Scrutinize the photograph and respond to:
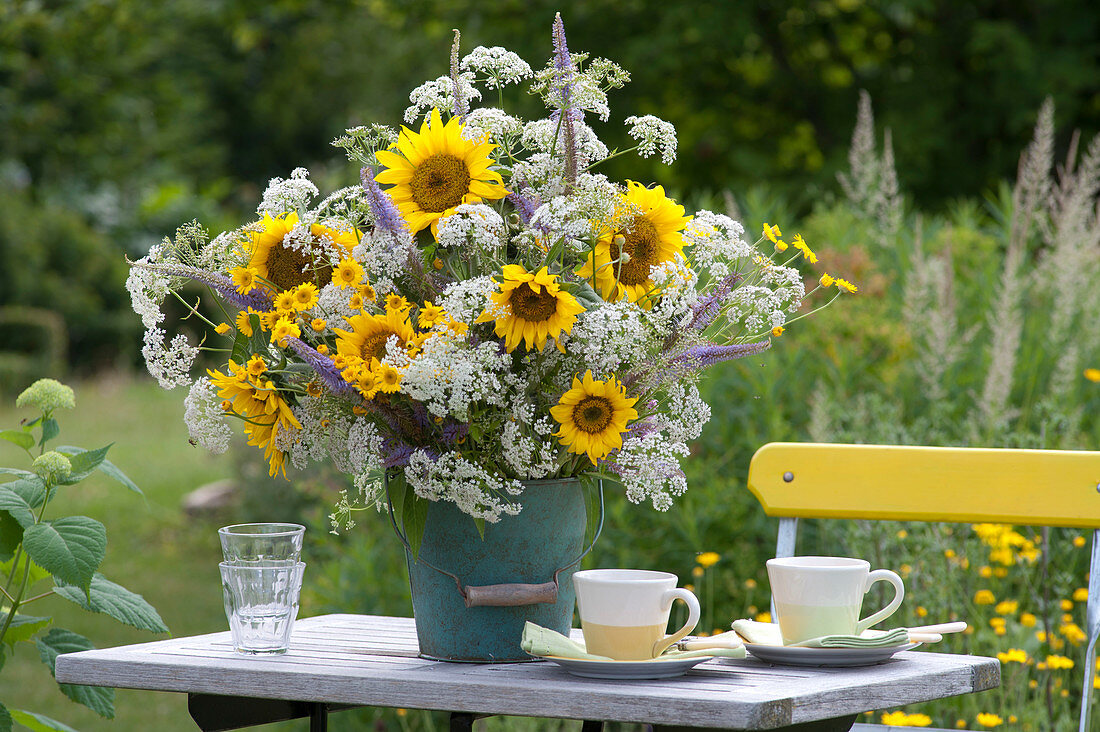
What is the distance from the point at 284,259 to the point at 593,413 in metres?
0.47

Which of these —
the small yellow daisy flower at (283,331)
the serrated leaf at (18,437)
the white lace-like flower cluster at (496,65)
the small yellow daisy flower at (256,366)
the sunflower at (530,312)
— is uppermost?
the white lace-like flower cluster at (496,65)

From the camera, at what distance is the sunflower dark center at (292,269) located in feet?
5.75

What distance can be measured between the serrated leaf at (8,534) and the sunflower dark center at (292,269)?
760mm

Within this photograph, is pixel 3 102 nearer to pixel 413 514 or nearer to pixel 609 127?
pixel 609 127

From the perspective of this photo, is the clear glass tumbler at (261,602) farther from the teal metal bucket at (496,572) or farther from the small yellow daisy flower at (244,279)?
the small yellow daisy flower at (244,279)

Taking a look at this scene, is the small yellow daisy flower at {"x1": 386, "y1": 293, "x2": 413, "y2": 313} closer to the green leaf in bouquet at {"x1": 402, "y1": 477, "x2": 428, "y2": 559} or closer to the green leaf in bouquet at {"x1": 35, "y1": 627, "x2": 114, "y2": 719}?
A: the green leaf in bouquet at {"x1": 402, "y1": 477, "x2": 428, "y2": 559}

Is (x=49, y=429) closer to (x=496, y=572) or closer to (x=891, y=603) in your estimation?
(x=496, y=572)

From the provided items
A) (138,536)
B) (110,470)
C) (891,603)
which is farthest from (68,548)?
(138,536)

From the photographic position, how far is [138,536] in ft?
25.3

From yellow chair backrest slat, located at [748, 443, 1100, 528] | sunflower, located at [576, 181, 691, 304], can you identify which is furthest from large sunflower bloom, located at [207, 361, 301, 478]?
yellow chair backrest slat, located at [748, 443, 1100, 528]

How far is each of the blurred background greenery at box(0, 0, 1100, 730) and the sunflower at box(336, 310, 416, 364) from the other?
65cm

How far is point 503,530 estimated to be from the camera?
1765 mm

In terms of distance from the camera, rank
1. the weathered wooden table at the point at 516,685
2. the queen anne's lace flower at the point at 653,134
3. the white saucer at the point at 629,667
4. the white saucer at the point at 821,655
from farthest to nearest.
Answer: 1. the queen anne's lace flower at the point at 653,134
2. the white saucer at the point at 821,655
3. the white saucer at the point at 629,667
4. the weathered wooden table at the point at 516,685

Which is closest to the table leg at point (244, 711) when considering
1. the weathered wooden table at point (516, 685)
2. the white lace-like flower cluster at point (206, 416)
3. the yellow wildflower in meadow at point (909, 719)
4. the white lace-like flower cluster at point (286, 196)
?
the weathered wooden table at point (516, 685)
